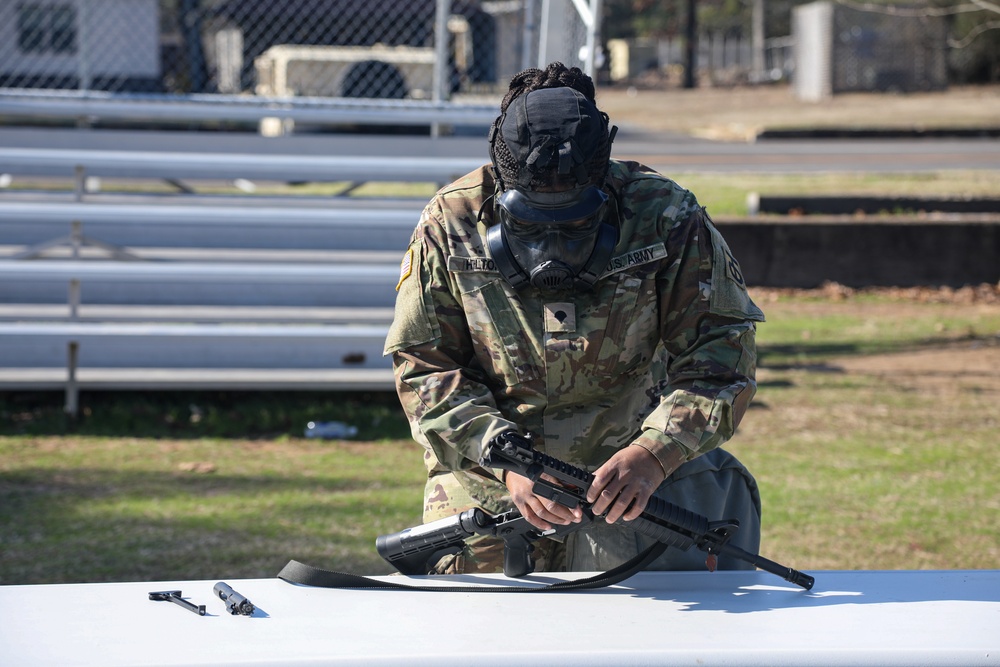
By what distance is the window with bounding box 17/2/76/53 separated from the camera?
7.47 meters

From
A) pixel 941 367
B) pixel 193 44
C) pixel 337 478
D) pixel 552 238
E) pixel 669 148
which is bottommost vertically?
pixel 337 478

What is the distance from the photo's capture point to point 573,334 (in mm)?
2406

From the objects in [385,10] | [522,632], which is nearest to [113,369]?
[385,10]

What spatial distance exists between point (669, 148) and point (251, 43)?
10113 mm

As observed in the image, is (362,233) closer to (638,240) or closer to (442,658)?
(638,240)

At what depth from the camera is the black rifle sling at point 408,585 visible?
2.16m

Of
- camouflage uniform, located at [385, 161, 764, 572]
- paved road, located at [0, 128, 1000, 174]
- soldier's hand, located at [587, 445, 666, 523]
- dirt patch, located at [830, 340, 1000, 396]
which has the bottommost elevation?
dirt patch, located at [830, 340, 1000, 396]

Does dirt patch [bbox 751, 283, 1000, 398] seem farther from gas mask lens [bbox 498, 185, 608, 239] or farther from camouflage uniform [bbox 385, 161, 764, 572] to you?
gas mask lens [bbox 498, 185, 608, 239]

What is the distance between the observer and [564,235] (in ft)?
7.44

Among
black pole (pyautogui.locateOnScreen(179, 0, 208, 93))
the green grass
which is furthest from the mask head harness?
black pole (pyautogui.locateOnScreen(179, 0, 208, 93))

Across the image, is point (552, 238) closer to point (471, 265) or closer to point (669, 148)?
point (471, 265)

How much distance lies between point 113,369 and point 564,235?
164 inches

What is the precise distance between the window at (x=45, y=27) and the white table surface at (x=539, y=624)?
6396 mm

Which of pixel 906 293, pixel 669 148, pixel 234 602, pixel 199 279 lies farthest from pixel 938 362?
pixel 669 148
